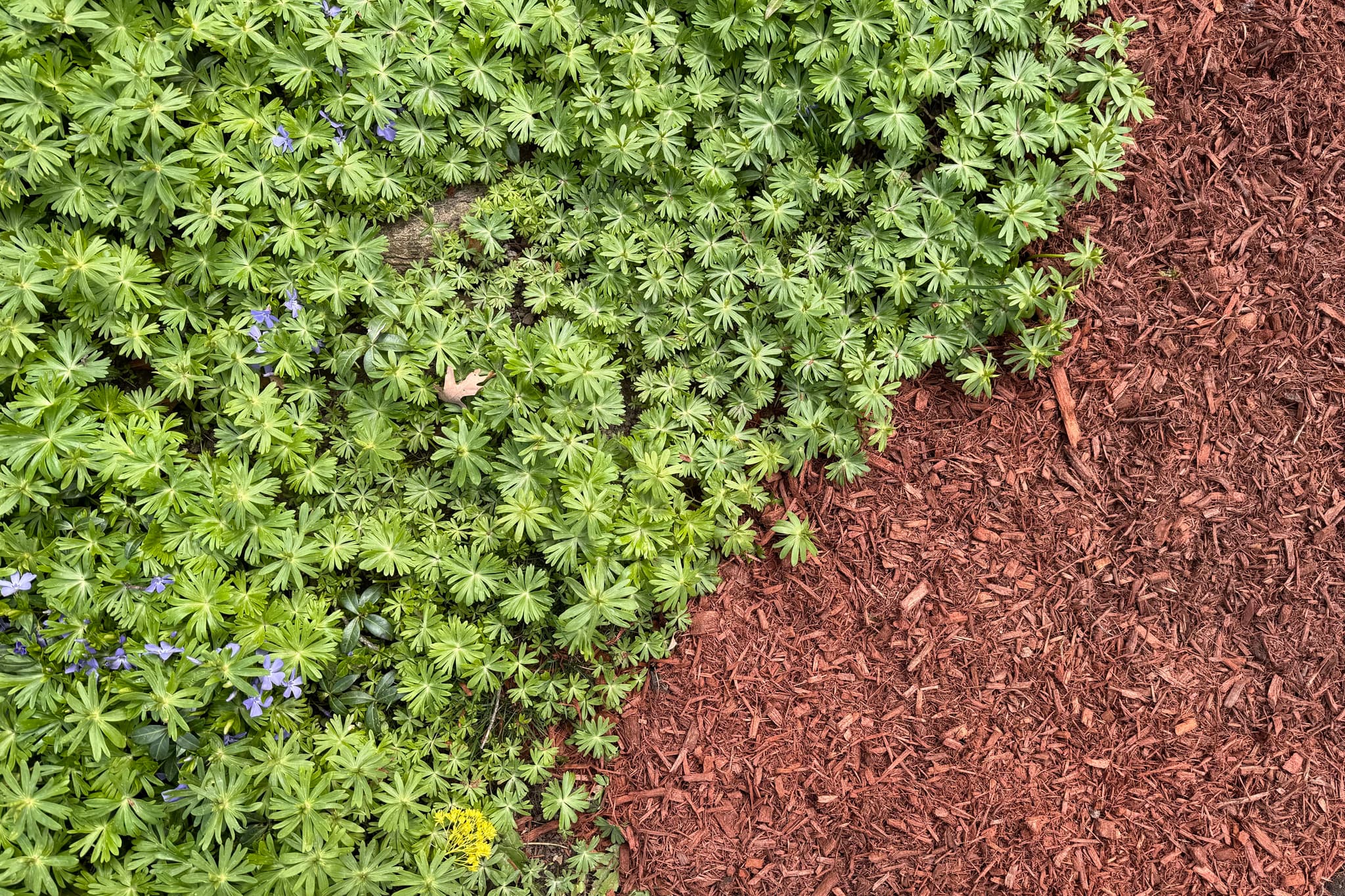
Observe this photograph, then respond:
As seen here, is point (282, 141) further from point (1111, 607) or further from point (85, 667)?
point (1111, 607)

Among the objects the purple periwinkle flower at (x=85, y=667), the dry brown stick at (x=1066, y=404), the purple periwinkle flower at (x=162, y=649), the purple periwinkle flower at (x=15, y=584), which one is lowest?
the purple periwinkle flower at (x=85, y=667)

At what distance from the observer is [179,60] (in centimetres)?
336

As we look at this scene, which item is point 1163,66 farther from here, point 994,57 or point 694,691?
point 694,691

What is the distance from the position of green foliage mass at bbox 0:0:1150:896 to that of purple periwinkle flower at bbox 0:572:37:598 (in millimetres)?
16

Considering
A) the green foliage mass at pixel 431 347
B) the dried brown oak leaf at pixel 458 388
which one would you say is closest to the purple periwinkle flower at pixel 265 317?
the green foliage mass at pixel 431 347

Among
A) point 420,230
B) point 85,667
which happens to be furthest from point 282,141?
point 85,667

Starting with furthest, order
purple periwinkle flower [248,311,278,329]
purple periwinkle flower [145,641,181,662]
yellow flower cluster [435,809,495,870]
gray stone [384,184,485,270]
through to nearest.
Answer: gray stone [384,184,485,270] < purple periwinkle flower [248,311,278,329] < yellow flower cluster [435,809,495,870] < purple periwinkle flower [145,641,181,662]

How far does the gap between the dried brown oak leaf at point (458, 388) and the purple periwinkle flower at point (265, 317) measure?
67cm

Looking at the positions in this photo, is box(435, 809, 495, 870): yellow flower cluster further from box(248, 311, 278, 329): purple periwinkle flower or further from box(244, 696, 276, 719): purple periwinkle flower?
box(248, 311, 278, 329): purple periwinkle flower

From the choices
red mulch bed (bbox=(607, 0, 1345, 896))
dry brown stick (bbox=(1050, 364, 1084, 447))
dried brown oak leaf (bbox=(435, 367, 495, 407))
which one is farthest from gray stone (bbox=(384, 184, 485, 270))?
dry brown stick (bbox=(1050, 364, 1084, 447))

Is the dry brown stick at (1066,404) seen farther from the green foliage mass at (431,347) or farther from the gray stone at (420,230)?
the gray stone at (420,230)

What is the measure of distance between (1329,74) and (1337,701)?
260cm

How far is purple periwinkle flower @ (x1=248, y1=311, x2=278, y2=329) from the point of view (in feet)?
11.2

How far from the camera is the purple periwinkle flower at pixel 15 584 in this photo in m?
3.08
